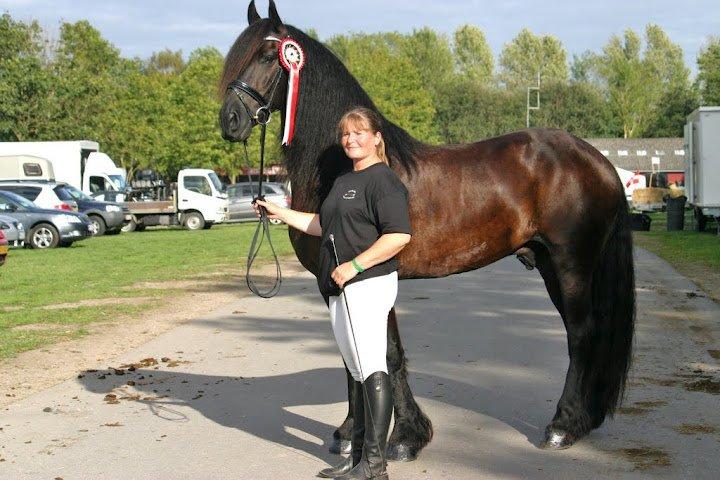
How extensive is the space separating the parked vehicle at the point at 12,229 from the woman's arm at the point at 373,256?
77.1 ft

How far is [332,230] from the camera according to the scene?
518 centimetres

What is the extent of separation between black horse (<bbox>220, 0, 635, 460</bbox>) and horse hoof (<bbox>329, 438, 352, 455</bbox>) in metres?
0.08

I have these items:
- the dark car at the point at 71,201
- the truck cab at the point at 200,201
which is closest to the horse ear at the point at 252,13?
the dark car at the point at 71,201

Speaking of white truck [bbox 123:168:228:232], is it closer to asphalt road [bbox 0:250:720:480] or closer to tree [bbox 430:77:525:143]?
asphalt road [bbox 0:250:720:480]

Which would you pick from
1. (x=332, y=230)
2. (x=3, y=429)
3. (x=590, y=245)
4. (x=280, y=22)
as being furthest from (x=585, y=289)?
(x=3, y=429)

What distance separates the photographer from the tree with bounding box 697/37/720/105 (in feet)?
245

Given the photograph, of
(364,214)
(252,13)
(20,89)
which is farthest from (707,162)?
(20,89)

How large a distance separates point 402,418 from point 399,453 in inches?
7.8

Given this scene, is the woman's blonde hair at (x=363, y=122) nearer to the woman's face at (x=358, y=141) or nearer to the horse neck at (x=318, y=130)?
the woman's face at (x=358, y=141)

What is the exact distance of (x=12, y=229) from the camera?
27.3 metres

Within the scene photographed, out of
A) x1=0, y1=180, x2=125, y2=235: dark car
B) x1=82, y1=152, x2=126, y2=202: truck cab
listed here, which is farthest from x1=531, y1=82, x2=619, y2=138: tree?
x1=0, y1=180, x2=125, y2=235: dark car

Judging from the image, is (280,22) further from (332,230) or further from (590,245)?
(590,245)

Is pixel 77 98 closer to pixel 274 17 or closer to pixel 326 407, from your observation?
pixel 326 407

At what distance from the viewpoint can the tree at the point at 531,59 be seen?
4441 inches
